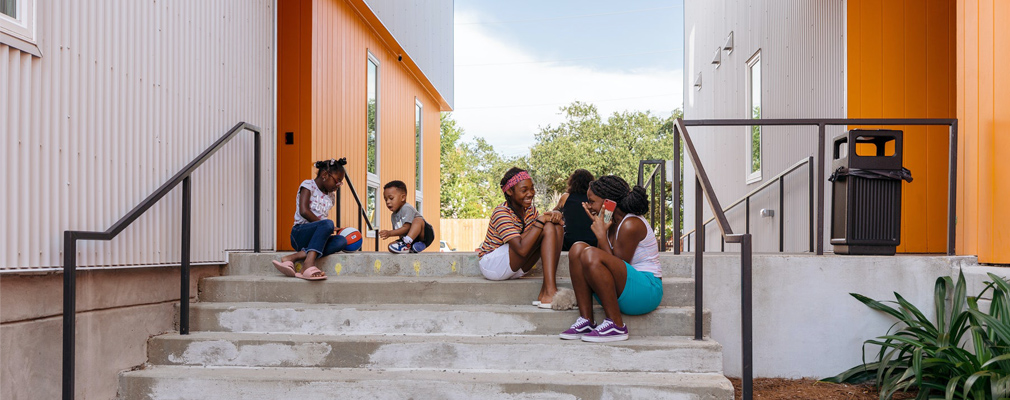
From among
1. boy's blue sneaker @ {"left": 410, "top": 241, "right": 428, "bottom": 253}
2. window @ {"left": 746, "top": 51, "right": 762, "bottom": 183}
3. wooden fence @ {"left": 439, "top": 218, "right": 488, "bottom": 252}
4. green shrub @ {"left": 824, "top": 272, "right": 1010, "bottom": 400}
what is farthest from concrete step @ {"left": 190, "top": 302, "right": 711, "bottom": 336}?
wooden fence @ {"left": 439, "top": 218, "right": 488, "bottom": 252}

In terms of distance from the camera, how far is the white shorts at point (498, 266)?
4.95 metres

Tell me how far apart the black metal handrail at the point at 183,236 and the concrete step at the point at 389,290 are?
0.39m

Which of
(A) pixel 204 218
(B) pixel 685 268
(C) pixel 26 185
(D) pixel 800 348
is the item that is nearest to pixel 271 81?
(A) pixel 204 218

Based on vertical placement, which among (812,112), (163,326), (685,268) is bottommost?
(163,326)

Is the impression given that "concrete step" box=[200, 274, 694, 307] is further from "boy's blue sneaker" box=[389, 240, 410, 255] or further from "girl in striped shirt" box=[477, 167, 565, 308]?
"boy's blue sneaker" box=[389, 240, 410, 255]

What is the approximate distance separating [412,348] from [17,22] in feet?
8.04

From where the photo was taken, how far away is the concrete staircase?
13.1 ft

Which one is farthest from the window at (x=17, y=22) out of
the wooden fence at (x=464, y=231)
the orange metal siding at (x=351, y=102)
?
the wooden fence at (x=464, y=231)

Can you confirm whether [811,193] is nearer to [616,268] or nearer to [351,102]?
[616,268]

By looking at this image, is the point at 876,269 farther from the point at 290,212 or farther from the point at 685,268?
the point at 290,212

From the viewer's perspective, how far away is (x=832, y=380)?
5.00 metres

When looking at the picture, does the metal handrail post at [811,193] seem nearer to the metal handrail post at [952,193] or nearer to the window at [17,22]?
the metal handrail post at [952,193]

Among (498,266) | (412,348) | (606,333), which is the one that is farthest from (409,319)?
(606,333)

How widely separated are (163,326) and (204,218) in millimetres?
782
